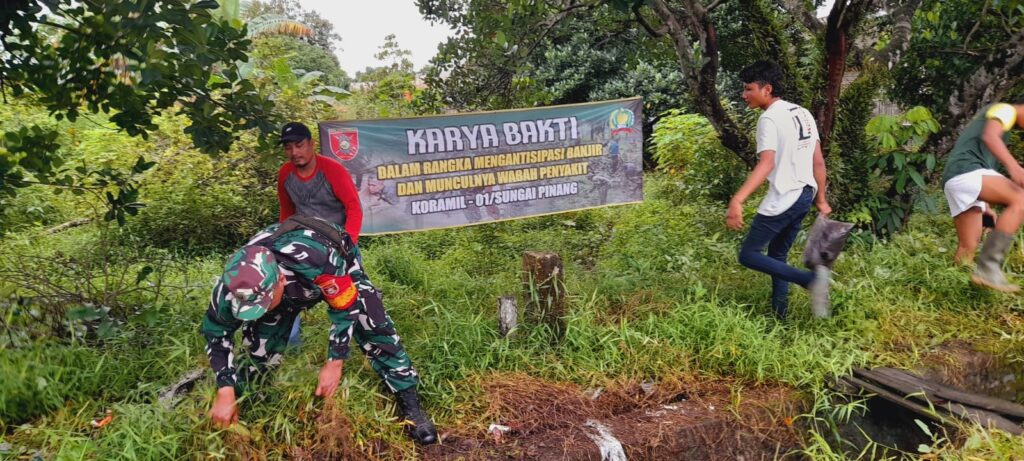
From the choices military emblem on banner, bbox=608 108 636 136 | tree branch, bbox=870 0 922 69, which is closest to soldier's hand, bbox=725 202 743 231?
military emblem on banner, bbox=608 108 636 136

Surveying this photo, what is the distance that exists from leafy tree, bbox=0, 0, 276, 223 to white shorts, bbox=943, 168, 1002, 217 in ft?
14.3

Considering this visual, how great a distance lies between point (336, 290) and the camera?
8.73 feet

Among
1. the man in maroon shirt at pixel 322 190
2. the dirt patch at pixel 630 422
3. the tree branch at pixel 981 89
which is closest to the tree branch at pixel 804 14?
the tree branch at pixel 981 89

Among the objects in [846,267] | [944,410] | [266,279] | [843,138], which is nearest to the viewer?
[266,279]

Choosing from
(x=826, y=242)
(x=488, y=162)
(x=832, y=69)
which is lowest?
(x=826, y=242)

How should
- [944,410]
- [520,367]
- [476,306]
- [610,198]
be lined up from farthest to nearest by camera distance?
[610,198], [476,306], [520,367], [944,410]

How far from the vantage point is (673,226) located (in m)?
5.88

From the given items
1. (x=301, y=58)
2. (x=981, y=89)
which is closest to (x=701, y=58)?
(x=981, y=89)

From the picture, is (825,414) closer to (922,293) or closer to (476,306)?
(922,293)

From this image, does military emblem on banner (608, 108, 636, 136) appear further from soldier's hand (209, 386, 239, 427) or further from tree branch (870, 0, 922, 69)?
soldier's hand (209, 386, 239, 427)

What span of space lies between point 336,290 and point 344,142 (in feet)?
6.42

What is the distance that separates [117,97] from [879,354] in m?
4.57

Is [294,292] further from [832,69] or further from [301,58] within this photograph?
[301,58]

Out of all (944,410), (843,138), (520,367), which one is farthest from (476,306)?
(843,138)
